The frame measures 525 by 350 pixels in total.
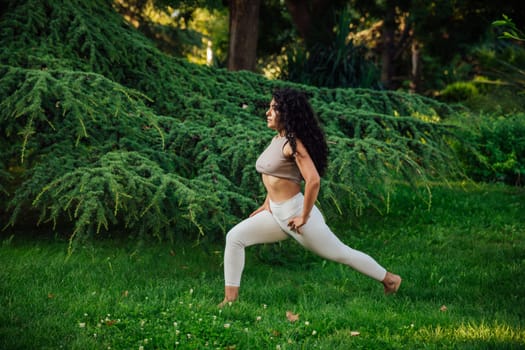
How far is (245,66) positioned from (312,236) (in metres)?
8.18

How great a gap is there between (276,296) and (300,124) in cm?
150

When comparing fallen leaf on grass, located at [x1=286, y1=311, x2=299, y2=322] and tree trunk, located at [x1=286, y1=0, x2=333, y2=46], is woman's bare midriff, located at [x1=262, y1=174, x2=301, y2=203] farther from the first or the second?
tree trunk, located at [x1=286, y1=0, x2=333, y2=46]

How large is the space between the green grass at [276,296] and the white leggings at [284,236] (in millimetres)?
312

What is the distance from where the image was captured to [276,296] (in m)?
4.78

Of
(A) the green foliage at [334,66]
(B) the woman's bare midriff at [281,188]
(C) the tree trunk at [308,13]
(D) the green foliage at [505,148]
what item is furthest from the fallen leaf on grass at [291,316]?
(C) the tree trunk at [308,13]

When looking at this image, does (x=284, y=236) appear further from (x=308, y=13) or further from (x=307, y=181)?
(x=308, y=13)

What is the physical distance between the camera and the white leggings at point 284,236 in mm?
4211

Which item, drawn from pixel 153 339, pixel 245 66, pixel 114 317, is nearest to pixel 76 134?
pixel 114 317

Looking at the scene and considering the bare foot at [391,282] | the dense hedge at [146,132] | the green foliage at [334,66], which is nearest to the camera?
the bare foot at [391,282]

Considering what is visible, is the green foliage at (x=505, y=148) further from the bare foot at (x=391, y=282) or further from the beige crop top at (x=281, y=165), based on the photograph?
the beige crop top at (x=281, y=165)

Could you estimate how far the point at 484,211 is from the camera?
804 centimetres

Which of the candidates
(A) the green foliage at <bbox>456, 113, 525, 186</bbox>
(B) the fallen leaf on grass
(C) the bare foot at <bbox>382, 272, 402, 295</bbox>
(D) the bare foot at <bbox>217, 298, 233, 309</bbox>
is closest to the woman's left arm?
(B) the fallen leaf on grass

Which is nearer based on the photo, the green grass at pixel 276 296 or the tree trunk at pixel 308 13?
the green grass at pixel 276 296

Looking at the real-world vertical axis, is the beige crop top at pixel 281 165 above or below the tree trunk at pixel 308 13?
below
